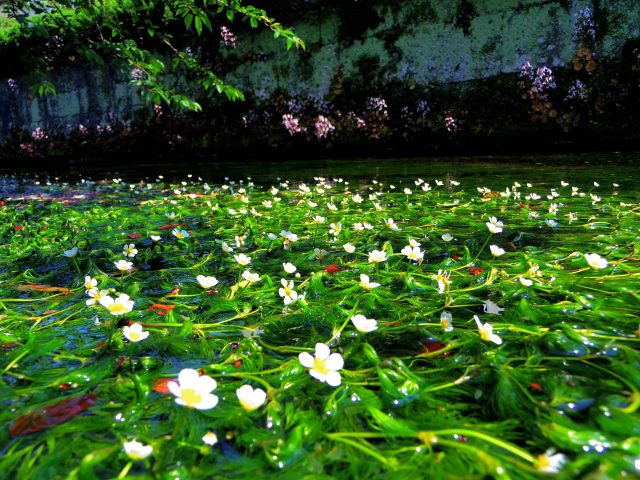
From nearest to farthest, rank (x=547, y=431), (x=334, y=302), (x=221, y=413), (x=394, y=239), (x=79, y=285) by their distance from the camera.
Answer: (x=547, y=431) → (x=221, y=413) → (x=334, y=302) → (x=79, y=285) → (x=394, y=239)

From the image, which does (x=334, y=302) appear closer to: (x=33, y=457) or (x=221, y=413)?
(x=221, y=413)

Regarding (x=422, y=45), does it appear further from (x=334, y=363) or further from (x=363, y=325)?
(x=334, y=363)

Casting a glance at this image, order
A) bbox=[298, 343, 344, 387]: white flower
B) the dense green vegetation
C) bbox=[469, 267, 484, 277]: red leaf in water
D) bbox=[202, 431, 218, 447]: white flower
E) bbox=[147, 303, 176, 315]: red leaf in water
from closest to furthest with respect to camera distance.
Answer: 1. bbox=[202, 431, 218, 447]: white flower
2. bbox=[298, 343, 344, 387]: white flower
3. bbox=[147, 303, 176, 315]: red leaf in water
4. bbox=[469, 267, 484, 277]: red leaf in water
5. the dense green vegetation

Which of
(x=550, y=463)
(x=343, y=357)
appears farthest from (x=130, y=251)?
(x=550, y=463)

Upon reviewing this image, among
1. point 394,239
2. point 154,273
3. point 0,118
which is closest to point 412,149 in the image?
point 394,239

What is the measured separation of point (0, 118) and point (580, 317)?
16.3 metres

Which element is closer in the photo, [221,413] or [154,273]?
[221,413]

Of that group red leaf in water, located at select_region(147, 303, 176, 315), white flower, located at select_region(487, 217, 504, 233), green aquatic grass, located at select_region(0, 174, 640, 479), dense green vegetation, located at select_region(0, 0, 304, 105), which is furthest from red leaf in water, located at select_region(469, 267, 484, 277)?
dense green vegetation, located at select_region(0, 0, 304, 105)

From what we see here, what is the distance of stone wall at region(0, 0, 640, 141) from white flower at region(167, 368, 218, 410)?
295 inches

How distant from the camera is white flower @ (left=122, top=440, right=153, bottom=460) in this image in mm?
653

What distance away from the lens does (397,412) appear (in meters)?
0.82

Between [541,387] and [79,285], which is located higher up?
[541,387]

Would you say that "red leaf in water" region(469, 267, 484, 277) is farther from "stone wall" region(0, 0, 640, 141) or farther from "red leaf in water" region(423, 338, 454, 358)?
"stone wall" region(0, 0, 640, 141)

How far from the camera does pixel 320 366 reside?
0.88 metres
